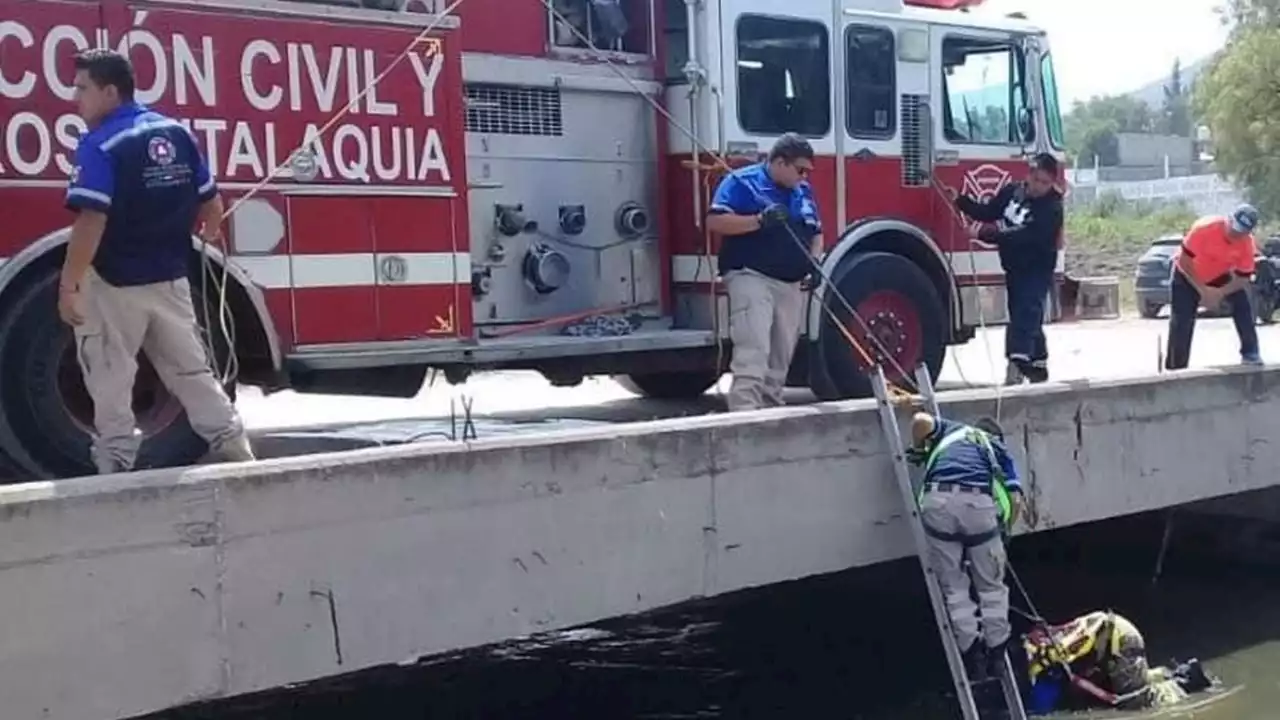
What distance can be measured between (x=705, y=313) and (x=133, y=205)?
14.7ft

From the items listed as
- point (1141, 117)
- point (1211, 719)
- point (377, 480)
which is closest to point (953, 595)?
point (1211, 719)

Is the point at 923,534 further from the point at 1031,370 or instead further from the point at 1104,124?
the point at 1104,124

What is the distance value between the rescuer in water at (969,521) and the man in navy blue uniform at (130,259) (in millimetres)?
3150

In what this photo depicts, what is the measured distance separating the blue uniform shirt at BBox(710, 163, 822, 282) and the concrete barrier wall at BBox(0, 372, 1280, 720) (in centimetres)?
92

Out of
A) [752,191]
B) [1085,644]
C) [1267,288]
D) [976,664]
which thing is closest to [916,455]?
[976,664]

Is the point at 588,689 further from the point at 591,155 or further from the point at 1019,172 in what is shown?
the point at 1019,172

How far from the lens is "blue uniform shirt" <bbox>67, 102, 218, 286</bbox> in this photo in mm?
5965

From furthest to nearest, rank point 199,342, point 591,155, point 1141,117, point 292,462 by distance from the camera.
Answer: point 1141,117, point 591,155, point 199,342, point 292,462

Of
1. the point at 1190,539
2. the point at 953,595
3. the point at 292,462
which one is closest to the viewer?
the point at 292,462

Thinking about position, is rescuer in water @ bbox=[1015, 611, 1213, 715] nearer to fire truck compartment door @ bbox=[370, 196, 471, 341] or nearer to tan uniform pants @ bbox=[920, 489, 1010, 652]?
tan uniform pants @ bbox=[920, 489, 1010, 652]

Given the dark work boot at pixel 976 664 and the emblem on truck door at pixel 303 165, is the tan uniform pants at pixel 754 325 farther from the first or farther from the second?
the emblem on truck door at pixel 303 165

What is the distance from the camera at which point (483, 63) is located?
9172 mm

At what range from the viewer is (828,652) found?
35.9 ft

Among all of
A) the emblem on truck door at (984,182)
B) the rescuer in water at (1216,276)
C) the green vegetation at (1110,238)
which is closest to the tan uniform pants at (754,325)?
the emblem on truck door at (984,182)
